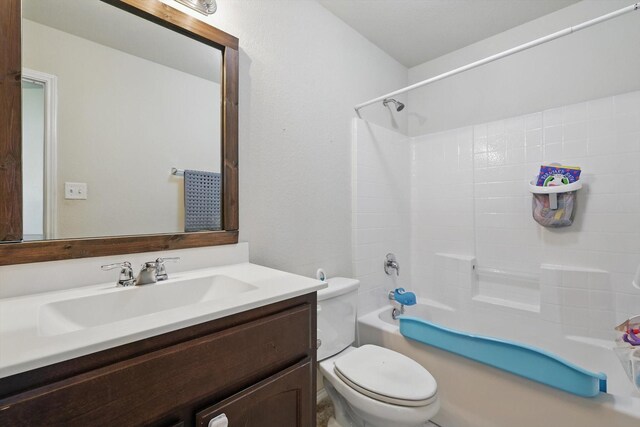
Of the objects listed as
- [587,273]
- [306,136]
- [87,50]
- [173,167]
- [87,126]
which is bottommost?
[587,273]

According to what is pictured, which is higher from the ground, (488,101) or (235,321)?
(488,101)

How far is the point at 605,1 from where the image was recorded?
1.67m

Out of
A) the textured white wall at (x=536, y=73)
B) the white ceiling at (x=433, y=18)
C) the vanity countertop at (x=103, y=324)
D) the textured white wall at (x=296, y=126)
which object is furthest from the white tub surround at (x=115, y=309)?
the textured white wall at (x=536, y=73)

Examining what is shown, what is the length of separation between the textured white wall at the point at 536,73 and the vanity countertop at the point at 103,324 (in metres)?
1.98

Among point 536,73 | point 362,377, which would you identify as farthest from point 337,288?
point 536,73

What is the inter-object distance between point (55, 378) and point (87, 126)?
0.83 metres

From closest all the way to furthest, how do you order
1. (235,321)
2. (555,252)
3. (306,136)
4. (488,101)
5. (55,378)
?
(55,378)
(235,321)
(306,136)
(555,252)
(488,101)

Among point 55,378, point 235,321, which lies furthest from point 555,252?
point 55,378

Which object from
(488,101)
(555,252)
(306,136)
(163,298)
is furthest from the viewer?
(488,101)

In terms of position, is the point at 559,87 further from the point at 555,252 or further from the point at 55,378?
the point at 55,378

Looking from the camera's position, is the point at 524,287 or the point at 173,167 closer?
the point at 173,167

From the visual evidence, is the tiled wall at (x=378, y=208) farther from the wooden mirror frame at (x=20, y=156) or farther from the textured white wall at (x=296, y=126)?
the wooden mirror frame at (x=20, y=156)

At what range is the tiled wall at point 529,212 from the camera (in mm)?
1596

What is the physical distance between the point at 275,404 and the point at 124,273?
2.08 feet
